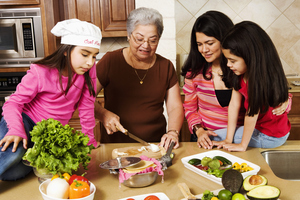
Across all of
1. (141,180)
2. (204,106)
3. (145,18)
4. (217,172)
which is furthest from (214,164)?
(145,18)

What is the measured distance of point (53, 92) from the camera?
54.6 inches

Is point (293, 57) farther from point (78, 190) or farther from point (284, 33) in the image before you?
point (78, 190)

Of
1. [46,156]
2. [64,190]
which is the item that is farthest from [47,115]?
[64,190]

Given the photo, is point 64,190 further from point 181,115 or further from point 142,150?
point 181,115

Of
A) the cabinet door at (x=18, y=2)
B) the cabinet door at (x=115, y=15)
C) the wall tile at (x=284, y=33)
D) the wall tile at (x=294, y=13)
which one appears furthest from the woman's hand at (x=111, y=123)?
the wall tile at (x=294, y=13)

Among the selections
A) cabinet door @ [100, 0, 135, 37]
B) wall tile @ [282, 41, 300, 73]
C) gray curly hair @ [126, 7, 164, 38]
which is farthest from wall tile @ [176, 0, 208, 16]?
gray curly hair @ [126, 7, 164, 38]

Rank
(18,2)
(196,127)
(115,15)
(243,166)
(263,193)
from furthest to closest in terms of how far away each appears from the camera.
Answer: (115,15)
(18,2)
(196,127)
(243,166)
(263,193)

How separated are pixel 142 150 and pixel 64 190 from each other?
49cm

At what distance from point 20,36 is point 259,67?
2.42 meters

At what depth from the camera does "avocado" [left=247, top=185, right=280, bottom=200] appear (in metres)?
0.93

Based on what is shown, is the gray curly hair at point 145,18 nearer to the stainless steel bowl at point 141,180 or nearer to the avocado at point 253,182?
the stainless steel bowl at point 141,180

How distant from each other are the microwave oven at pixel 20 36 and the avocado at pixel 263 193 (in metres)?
2.61

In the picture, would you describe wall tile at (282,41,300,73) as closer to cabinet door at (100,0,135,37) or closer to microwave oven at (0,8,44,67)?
cabinet door at (100,0,135,37)

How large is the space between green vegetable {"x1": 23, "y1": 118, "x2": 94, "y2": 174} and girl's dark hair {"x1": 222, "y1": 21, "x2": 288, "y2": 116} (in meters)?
0.91
